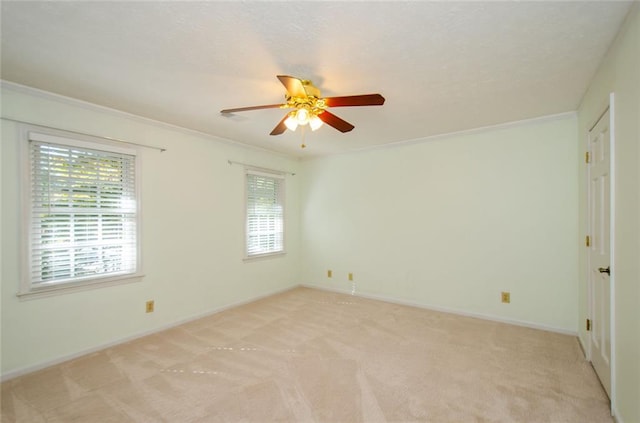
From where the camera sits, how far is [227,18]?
1590 millimetres

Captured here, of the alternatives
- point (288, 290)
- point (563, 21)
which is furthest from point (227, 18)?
point (288, 290)

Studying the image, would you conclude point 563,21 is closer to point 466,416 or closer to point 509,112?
point 509,112

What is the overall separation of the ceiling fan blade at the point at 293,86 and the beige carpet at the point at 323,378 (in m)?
2.17

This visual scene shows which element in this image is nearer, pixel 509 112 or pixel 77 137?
pixel 77 137

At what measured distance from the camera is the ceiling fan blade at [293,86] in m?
1.82

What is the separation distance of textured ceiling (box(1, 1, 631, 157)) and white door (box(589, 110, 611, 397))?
559 millimetres

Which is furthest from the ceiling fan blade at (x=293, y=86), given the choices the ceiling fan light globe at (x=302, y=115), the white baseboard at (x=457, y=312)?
the white baseboard at (x=457, y=312)

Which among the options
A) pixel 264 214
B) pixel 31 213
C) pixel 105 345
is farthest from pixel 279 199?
pixel 31 213

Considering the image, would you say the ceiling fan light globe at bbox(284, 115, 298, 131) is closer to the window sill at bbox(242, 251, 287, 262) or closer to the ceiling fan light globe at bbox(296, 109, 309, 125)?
the ceiling fan light globe at bbox(296, 109, 309, 125)

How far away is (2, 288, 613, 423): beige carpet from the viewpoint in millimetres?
1924

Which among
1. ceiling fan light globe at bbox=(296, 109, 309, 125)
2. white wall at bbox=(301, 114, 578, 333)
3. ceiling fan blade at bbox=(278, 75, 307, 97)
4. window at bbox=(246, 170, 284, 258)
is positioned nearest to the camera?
ceiling fan blade at bbox=(278, 75, 307, 97)

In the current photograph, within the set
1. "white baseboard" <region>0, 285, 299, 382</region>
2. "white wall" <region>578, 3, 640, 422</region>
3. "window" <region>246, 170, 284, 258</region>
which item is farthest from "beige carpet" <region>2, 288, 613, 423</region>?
"window" <region>246, 170, 284, 258</region>

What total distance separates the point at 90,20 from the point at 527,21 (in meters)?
2.43

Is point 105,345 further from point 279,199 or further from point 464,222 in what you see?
point 464,222
